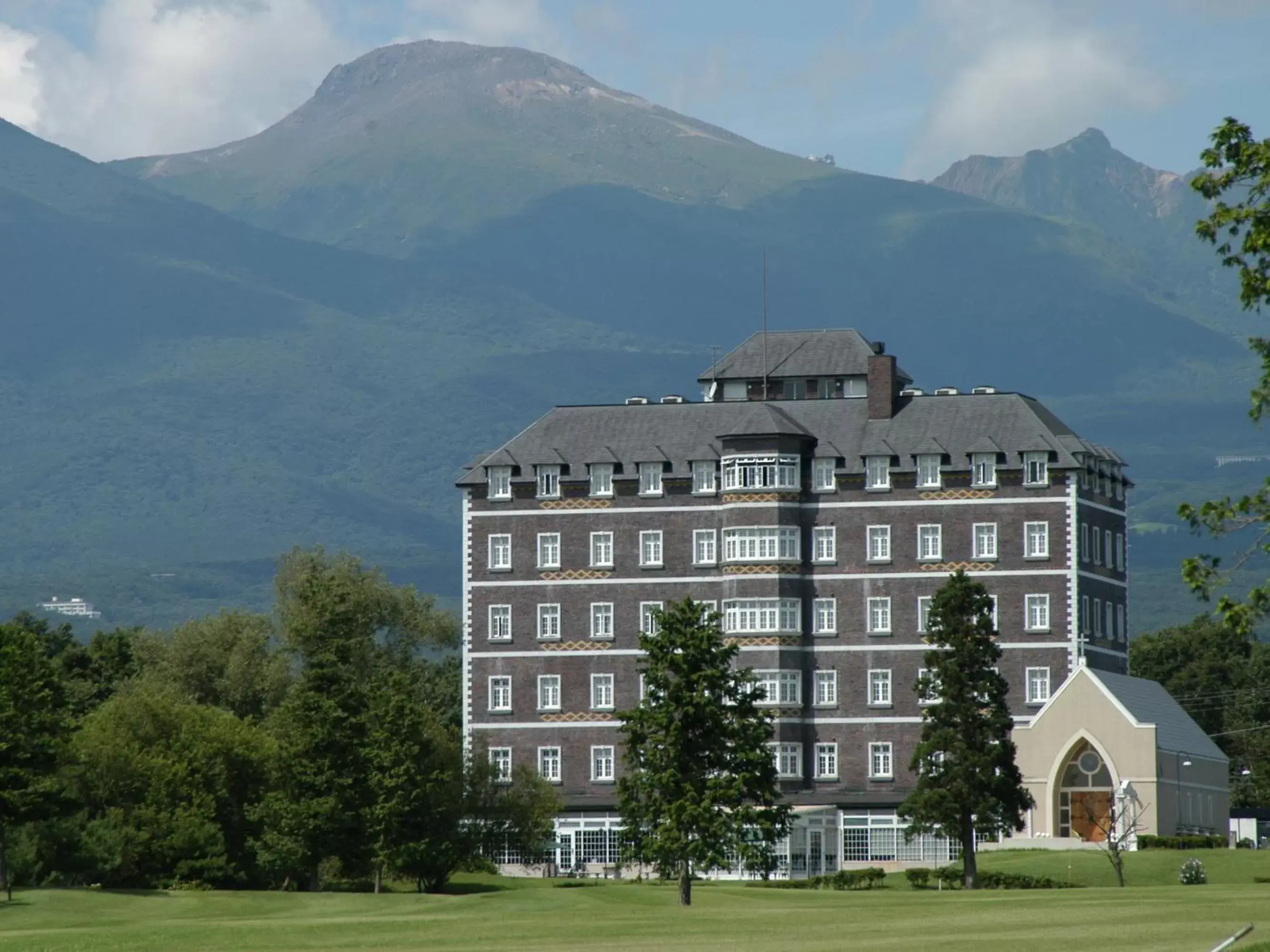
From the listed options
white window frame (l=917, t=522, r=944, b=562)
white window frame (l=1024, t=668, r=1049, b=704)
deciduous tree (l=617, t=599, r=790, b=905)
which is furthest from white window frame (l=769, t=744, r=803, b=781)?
deciduous tree (l=617, t=599, r=790, b=905)

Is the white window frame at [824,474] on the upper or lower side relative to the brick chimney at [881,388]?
lower

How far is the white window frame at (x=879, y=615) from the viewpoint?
12988 centimetres

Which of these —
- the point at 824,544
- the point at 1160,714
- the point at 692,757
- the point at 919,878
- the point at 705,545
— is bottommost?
the point at 919,878

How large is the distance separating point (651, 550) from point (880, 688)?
14155 mm

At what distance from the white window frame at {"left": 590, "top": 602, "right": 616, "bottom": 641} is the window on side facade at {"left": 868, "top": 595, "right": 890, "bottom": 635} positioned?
44.9ft

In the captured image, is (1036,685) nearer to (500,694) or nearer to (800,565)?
(800,565)

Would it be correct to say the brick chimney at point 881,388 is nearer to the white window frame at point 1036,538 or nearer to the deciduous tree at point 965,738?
the white window frame at point 1036,538

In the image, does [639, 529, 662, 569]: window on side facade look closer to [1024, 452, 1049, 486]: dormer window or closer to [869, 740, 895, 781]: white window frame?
[869, 740, 895, 781]: white window frame

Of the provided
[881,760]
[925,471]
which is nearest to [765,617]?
[881,760]

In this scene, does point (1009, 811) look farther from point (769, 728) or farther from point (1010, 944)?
point (1010, 944)

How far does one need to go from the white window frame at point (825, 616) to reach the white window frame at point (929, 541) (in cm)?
516

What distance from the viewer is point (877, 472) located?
130m

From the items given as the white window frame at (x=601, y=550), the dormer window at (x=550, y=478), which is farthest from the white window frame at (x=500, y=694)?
the dormer window at (x=550, y=478)

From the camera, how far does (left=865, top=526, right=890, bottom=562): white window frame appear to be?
427 ft
